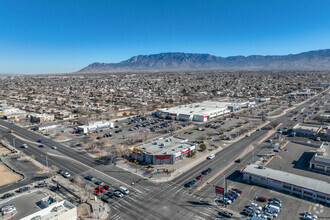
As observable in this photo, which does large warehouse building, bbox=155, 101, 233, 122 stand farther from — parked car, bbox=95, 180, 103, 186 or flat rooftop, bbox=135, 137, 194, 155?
parked car, bbox=95, 180, 103, 186

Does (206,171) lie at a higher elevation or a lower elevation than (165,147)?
lower

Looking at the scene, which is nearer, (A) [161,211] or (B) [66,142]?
(A) [161,211]

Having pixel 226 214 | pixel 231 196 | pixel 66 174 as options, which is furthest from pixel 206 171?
pixel 66 174

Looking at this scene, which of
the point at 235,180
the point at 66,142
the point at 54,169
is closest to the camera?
the point at 235,180

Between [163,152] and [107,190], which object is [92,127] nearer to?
[163,152]

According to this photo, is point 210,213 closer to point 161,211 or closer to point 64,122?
point 161,211

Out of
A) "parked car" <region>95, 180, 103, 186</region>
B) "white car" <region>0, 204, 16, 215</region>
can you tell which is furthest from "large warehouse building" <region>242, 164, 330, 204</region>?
"white car" <region>0, 204, 16, 215</region>

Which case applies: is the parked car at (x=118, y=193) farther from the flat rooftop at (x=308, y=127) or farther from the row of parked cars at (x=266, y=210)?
the flat rooftop at (x=308, y=127)

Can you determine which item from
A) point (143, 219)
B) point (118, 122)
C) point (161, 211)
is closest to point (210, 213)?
point (161, 211)
